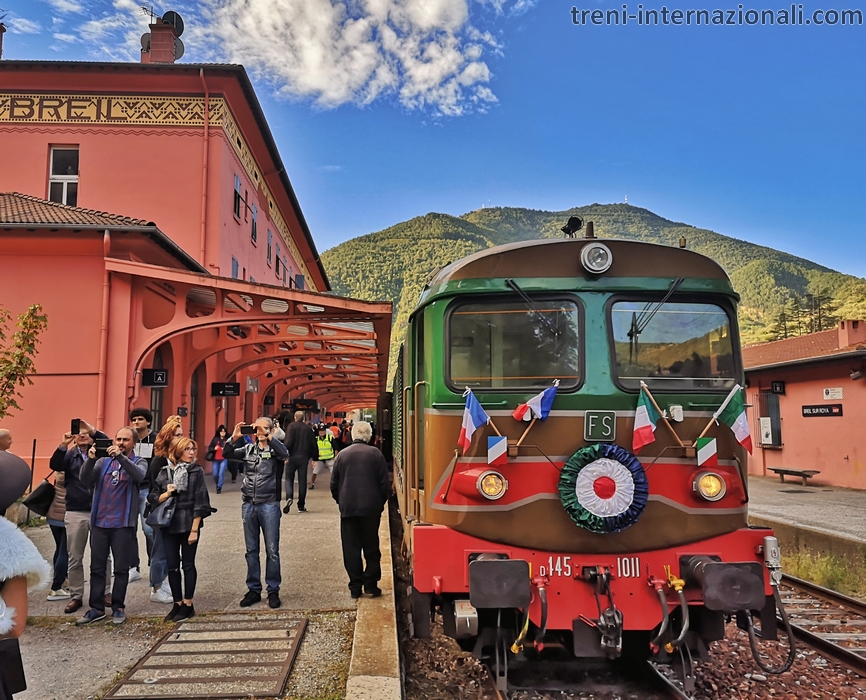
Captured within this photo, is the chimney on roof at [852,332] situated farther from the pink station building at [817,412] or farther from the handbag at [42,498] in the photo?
the handbag at [42,498]

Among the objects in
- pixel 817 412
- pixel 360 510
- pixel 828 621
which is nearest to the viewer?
pixel 360 510

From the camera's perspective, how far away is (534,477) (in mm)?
4355

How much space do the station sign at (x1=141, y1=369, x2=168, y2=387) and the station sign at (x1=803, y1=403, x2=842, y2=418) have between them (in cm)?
1626

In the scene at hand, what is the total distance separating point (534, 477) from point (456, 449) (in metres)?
0.55

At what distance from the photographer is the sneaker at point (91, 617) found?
5.66m

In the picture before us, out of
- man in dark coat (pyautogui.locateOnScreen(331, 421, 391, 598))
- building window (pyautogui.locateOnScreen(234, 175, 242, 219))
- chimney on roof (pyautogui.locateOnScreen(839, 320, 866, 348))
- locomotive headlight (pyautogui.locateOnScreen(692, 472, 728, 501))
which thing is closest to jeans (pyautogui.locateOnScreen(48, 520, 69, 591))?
man in dark coat (pyautogui.locateOnScreen(331, 421, 391, 598))

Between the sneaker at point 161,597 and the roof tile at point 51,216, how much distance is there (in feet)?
27.1

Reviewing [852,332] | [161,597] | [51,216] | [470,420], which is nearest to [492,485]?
[470,420]

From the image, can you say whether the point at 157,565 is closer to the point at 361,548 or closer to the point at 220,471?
the point at 361,548

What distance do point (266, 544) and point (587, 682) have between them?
3.16 metres

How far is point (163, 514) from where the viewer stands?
18.7ft

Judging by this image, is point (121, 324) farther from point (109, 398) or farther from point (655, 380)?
point (655, 380)

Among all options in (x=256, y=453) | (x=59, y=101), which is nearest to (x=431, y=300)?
(x=256, y=453)

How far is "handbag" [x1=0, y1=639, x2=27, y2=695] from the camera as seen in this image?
2.33 m
